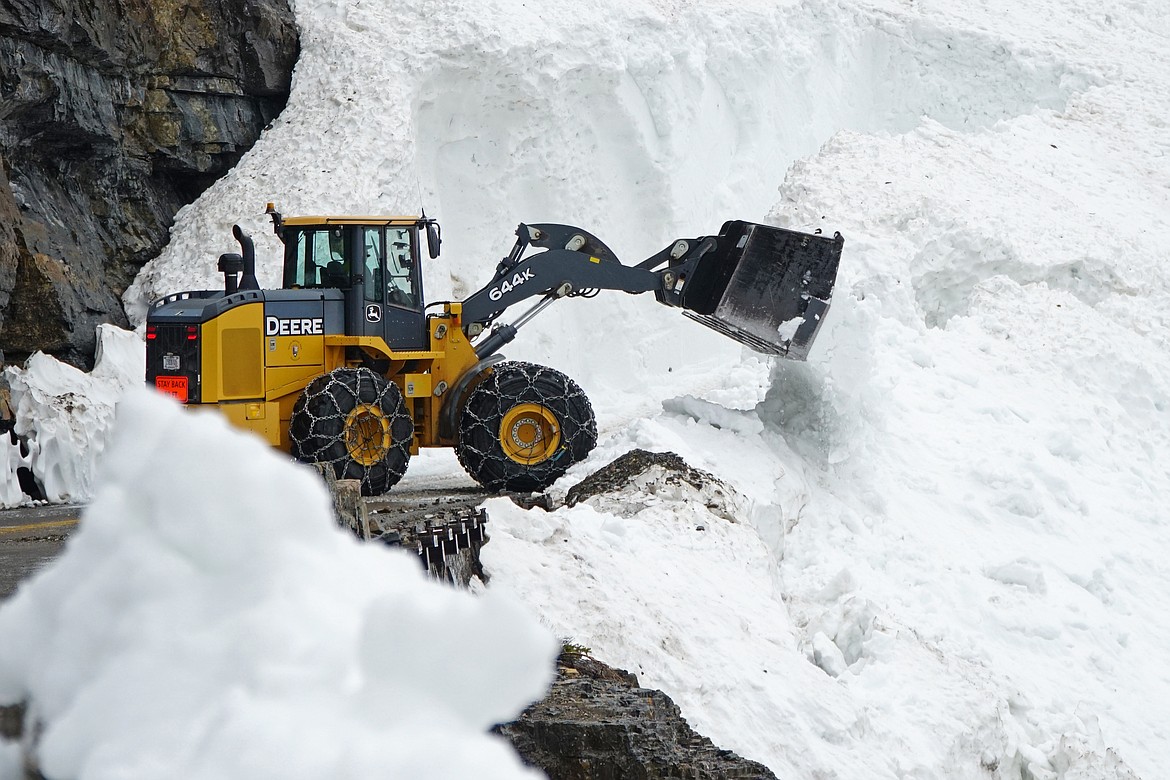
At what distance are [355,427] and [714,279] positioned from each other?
3.41m

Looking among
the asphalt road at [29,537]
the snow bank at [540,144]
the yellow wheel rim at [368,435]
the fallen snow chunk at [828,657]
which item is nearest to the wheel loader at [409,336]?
the yellow wheel rim at [368,435]

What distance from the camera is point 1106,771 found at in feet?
25.0

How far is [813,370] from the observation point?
35.8 ft

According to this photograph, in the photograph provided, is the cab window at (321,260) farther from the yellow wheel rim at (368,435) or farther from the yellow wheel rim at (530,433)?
the yellow wheel rim at (530,433)

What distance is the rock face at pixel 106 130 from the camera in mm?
13086

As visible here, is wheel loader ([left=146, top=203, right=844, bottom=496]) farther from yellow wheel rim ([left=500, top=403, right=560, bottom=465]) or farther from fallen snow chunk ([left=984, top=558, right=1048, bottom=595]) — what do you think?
fallen snow chunk ([left=984, top=558, right=1048, bottom=595])

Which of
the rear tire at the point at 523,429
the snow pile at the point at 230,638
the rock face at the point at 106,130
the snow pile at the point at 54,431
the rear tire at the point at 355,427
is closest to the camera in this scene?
the snow pile at the point at 230,638

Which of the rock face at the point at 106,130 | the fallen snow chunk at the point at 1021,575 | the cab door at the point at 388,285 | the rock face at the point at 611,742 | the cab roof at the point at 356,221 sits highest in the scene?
the rock face at the point at 106,130

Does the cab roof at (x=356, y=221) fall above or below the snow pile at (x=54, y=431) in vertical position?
above

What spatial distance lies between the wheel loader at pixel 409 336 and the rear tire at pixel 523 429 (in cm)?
1

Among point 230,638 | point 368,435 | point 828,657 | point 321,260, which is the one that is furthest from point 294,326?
point 230,638

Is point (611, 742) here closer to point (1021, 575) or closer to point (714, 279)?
point (1021, 575)

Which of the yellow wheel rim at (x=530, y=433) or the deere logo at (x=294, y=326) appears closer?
the deere logo at (x=294, y=326)

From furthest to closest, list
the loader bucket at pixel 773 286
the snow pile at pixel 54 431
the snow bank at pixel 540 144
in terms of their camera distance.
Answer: the snow bank at pixel 540 144 < the snow pile at pixel 54 431 < the loader bucket at pixel 773 286
